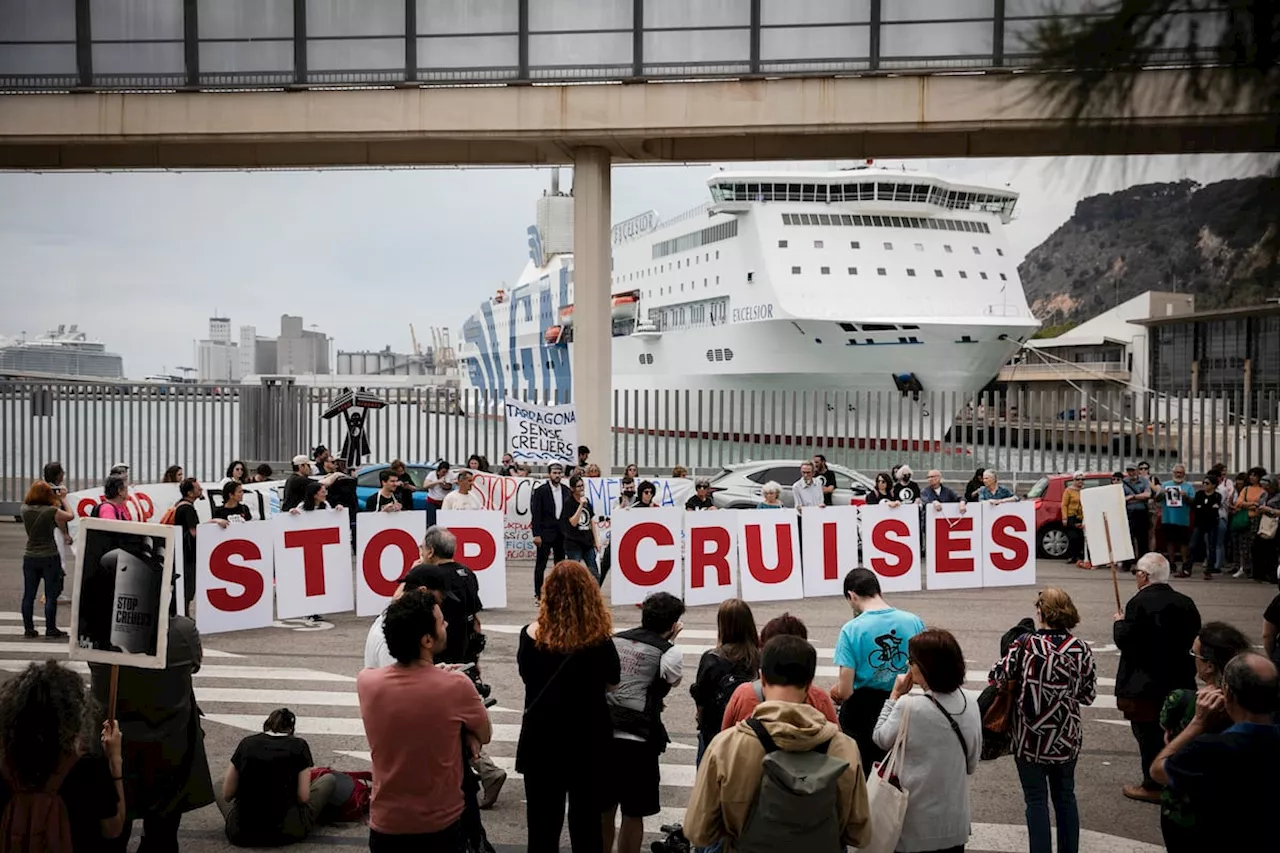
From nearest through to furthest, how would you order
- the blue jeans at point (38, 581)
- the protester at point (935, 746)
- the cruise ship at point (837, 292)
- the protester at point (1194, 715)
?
the protester at point (1194, 715) → the protester at point (935, 746) → the blue jeans at point (38, 581) → the cruise ship at point (837, 292)

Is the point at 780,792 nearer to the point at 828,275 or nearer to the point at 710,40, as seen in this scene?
the point at 710,40

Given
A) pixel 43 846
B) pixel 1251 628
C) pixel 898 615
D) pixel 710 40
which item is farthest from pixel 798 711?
pixel 710 40

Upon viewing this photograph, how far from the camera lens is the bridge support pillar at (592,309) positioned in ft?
60.0

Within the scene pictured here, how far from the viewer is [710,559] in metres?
13.0

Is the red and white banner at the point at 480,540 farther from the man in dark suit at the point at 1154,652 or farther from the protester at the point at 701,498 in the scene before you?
the man in dark suit at the point at 1154,652

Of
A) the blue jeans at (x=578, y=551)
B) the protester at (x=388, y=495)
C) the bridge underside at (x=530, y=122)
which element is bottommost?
the blue jeans at (x=578, y=551)

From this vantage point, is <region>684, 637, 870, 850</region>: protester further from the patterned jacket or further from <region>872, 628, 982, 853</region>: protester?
the patterned jacket

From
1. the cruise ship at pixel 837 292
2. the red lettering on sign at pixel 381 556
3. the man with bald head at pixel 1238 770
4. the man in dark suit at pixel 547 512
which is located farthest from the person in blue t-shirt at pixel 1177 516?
the cruise ship at pixel 837 292

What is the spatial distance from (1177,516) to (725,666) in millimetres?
13094

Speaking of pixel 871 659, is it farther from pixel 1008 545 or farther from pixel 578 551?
pixel 1008 545

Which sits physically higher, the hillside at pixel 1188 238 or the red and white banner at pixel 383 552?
the hillside at pixel 1188 238

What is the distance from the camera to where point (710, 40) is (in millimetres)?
16609

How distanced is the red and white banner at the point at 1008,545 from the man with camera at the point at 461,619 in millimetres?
9315

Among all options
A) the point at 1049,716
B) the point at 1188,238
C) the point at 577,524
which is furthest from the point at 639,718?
the point at 577,524
